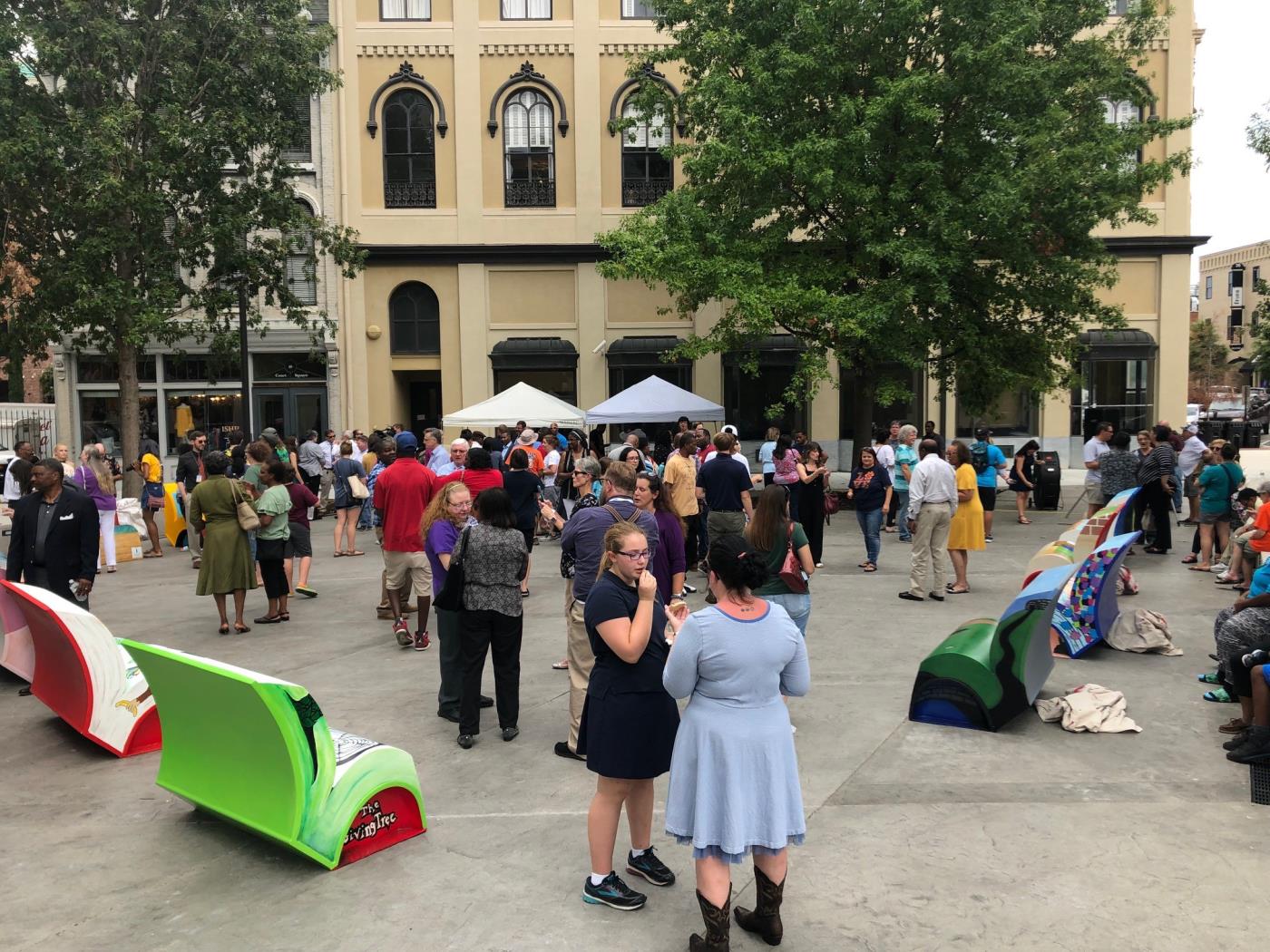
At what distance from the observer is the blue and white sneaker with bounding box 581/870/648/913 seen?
15.2 ft

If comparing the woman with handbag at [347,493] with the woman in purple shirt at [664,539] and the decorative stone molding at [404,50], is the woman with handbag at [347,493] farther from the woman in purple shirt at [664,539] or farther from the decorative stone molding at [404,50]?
the decorative stone molding at [404,50]

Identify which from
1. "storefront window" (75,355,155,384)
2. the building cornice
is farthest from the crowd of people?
"storefront window" (75,355,155,384)

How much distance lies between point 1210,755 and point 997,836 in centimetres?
208

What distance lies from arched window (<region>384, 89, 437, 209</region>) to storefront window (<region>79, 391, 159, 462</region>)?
854 cm

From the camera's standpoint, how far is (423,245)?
27.6 m

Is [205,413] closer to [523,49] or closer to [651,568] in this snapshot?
[523,49]

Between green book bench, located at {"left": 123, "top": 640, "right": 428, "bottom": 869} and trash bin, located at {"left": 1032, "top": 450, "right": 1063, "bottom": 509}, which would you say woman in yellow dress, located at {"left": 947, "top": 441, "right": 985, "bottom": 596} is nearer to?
green book bench, located at {"left": 123, "top": 640, "right": 428, "bottom": 869}

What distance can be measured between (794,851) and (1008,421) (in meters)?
25.8

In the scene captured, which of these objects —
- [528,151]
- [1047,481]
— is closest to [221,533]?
[1047,481]

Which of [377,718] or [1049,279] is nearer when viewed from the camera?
[377,718]

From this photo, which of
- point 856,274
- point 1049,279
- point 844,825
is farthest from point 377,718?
point 1049,279

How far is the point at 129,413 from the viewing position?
19578mm

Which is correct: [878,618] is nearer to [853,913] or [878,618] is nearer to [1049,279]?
[853,913]

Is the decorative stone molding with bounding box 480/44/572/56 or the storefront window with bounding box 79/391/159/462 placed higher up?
the decorative stone molding with bounding box 480/44/572/56
